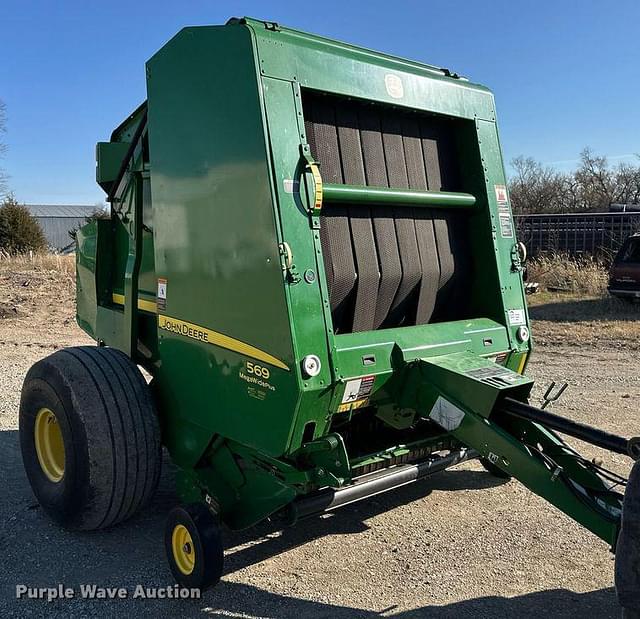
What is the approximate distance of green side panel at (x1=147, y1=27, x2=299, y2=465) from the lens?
3.00 meters

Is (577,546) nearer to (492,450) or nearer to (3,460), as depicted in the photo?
(492,450)

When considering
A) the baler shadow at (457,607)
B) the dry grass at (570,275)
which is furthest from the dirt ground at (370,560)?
the dry grass at (570,275)

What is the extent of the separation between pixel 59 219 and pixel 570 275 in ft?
182

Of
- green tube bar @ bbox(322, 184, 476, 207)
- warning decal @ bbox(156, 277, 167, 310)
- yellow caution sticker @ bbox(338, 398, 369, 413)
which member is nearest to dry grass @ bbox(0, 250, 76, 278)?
warning decal @ bbox(156, 277, 167, 310)

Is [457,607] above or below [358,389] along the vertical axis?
below

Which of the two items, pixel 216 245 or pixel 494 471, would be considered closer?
pixel 216 245

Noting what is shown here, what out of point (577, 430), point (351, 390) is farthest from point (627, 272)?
point (351, 390)

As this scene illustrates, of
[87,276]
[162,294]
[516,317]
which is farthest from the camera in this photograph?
[87,276]

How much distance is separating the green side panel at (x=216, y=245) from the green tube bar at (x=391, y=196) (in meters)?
0.44

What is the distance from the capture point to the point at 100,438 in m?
3.61

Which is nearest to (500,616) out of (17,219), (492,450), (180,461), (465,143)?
(492,450)

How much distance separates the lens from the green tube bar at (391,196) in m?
3.28

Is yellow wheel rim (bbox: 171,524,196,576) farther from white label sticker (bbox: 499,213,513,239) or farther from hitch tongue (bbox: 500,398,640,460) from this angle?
white label sticker (bbox: 499,213,513,239)

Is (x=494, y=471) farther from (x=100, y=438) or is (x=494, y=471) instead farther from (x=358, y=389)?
(x=100, y=438)
